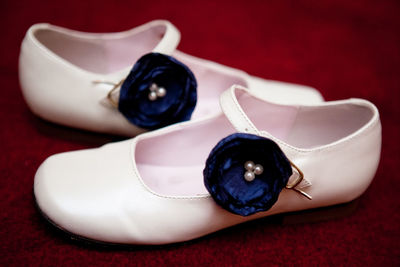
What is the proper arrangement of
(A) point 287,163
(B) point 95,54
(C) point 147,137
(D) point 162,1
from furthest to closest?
1. (D) point 162,1
2. (B) point 95,54
3. (C) point 147,137
4. (A) point 287,163

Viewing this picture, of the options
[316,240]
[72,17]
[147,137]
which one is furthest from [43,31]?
[316,240]

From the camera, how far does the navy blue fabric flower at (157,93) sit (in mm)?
834

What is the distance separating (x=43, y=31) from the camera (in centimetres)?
94

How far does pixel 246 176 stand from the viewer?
654mm

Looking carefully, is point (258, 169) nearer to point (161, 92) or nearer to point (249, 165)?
point (249, 165)

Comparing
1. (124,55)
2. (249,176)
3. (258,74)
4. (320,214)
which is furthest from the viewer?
(258,74)

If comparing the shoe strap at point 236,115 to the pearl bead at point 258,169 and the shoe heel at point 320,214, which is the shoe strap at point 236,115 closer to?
the pearl bead at point 258,169

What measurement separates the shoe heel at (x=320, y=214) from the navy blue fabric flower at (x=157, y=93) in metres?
0.31

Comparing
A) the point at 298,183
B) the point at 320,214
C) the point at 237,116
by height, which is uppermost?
the point at 237,116

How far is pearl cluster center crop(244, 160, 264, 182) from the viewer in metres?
0.65

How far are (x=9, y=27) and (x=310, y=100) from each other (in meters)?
1.09

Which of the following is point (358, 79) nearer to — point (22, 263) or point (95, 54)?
point (95, 54)

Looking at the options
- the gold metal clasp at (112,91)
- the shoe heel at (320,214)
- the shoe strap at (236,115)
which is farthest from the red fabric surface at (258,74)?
the shoe strap at (236,115)

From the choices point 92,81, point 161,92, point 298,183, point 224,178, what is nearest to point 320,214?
point 298,183
